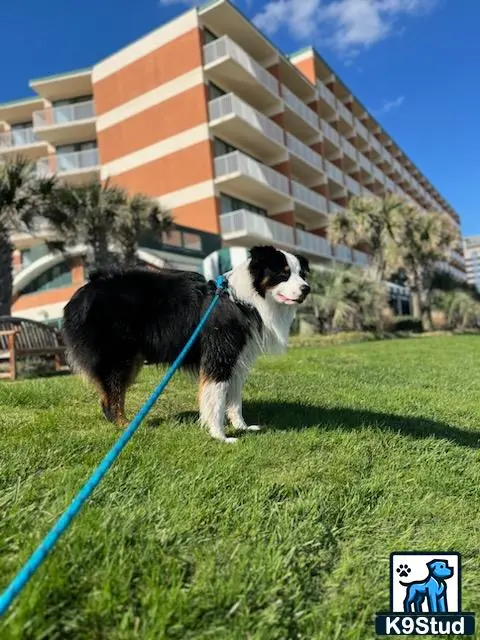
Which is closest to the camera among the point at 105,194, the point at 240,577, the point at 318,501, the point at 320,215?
the point at 240,577

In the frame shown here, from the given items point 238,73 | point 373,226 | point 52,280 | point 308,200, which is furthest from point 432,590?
point 308,200

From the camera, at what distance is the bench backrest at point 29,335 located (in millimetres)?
10320

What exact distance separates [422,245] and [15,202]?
2182 cm

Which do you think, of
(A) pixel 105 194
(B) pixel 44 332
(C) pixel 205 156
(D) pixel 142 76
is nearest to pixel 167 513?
(B) pixel 44 332

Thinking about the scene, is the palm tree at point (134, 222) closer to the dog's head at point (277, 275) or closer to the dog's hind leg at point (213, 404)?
the dog's head at point (277, 275)

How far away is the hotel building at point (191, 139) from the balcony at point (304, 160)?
0.12 meters

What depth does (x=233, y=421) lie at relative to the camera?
436 centimetres

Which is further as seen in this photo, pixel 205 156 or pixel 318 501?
pixel 205 156

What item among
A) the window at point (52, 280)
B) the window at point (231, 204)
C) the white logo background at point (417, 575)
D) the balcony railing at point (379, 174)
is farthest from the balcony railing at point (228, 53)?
the white logo background at point (417, 575)

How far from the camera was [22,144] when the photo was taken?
3581 cm

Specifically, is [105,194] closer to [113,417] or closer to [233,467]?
[113,417]

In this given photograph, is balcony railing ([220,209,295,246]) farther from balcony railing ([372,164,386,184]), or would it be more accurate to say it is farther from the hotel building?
balcony railing ([372,164,386,184])

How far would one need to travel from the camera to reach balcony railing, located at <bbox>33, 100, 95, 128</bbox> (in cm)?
3275

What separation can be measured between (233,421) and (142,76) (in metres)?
30.3
